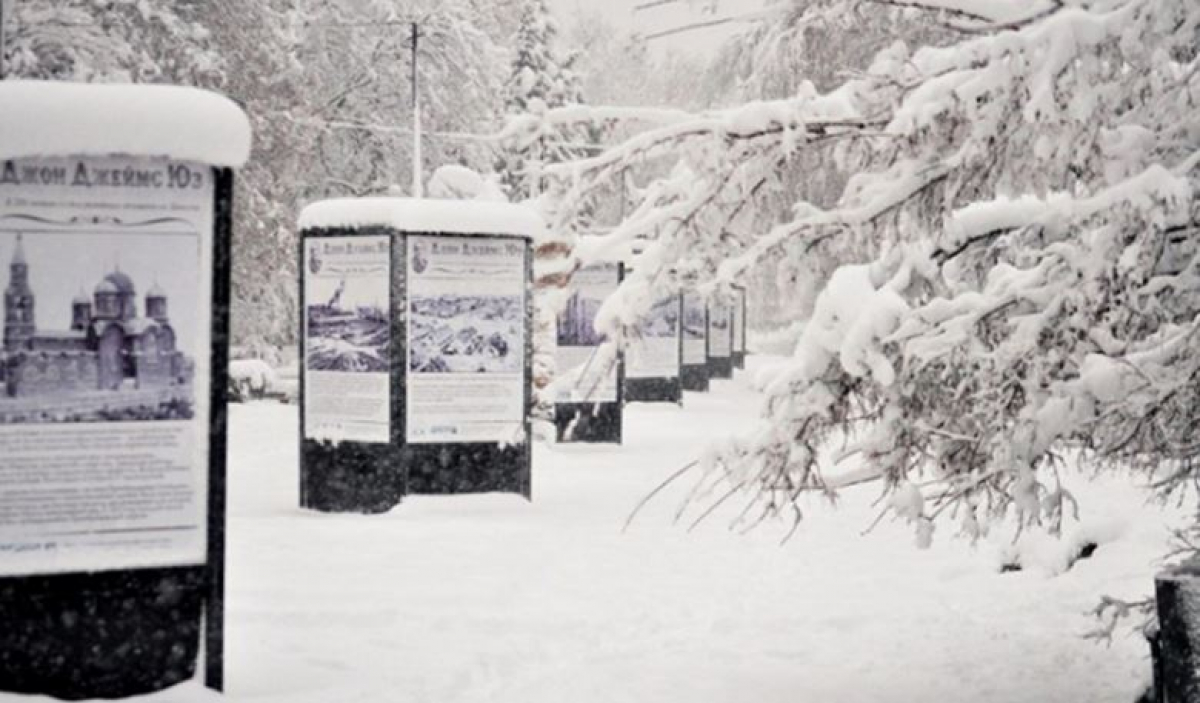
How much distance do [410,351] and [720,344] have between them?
26.6 metres

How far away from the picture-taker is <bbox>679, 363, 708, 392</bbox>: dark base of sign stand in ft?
114

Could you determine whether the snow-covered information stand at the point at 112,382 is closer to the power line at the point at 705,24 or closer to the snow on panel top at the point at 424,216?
the power line at the point at 705,24

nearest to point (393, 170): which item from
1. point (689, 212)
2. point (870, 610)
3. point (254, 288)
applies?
point (254, 288)

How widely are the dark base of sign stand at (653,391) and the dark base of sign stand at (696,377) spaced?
6024 mm

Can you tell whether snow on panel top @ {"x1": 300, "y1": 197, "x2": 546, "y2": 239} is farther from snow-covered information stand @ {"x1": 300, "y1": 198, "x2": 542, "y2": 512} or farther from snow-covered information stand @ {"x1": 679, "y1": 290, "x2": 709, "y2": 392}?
snow-covered information stand @ {"x1": 679, "y1": 290, "x2": 709, "y2": 392}

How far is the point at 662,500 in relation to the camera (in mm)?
14625

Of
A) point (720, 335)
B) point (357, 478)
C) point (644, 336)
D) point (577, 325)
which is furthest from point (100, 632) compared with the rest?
point (720, 335)

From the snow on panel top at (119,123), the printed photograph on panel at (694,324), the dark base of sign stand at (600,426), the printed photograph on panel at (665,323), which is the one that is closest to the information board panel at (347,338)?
the snow on panel top at (119,123)

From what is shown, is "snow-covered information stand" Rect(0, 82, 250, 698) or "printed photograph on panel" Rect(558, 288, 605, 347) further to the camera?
"printed photograph on panel" Rect(558, 288, 605, 347)

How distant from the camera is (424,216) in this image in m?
13.5

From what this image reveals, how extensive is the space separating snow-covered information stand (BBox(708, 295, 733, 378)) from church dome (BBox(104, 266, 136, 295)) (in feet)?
103

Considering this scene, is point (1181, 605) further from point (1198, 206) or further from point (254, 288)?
point (254, 288)

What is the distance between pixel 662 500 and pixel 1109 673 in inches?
285

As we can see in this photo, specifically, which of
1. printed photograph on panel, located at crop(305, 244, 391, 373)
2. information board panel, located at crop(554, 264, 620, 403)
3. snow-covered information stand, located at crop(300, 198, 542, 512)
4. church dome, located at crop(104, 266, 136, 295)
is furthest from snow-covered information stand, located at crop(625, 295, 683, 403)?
church dome, located at crop(104, 266, 136, 295)
